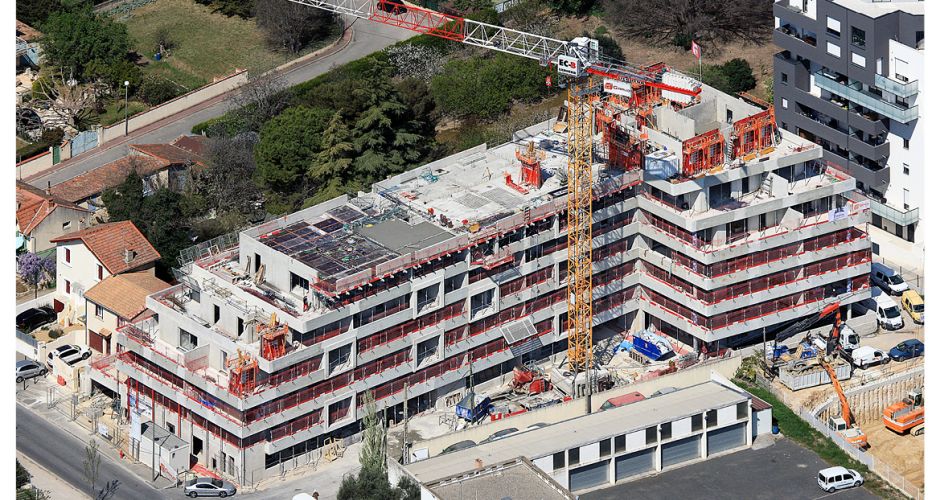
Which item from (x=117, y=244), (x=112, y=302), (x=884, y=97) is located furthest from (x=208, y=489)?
(x=884, y=97)

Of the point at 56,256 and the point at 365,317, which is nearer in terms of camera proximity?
the point at 365,317

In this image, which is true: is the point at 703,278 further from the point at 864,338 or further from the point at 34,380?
the point at 34,380

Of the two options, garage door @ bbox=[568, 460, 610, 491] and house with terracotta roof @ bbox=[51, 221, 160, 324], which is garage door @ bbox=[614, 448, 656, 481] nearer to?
garage door @ bbox=[568, 460, 610, 491]

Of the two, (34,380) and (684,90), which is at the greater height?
(684,90)

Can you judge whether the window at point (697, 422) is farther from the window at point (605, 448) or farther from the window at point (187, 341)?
the window at point (187, 341)

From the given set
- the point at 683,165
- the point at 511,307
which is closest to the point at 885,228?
the point at 683,165

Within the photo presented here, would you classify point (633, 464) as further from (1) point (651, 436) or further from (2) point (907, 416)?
(2) point (907, 416)

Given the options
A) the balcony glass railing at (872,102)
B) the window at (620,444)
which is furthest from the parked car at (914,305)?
the window at (620,444)

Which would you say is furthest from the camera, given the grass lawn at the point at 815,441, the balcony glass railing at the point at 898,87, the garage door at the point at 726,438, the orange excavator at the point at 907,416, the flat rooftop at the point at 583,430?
the balcony glass railing at the point at 898,87
